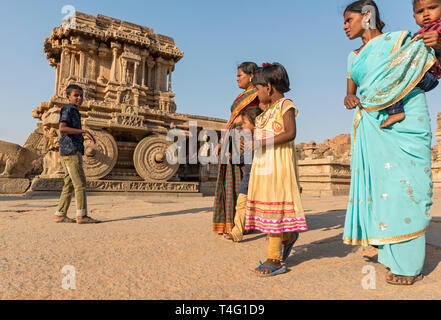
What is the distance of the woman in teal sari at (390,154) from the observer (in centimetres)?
142

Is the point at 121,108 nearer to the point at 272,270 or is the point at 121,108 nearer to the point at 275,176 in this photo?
the point at 275,176

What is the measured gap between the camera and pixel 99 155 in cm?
613

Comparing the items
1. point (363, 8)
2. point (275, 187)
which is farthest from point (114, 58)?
point (275, 187)

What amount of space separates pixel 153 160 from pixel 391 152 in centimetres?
573

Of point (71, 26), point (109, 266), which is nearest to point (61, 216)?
point (109, 266)

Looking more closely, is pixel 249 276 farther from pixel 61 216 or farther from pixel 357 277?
pixel 61 216

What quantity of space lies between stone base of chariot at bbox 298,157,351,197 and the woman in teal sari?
263 inches

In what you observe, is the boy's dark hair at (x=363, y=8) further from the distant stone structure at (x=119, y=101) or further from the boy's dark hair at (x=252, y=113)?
the distant stone structure at (x=119, y=101)

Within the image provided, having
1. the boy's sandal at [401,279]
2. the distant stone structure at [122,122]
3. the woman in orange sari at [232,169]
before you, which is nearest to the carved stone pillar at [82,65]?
the distant stone structure at [122,122]

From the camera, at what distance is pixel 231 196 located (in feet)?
8.48

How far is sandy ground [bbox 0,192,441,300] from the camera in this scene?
1.22 m

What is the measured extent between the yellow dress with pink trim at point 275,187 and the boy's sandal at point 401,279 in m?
0.45

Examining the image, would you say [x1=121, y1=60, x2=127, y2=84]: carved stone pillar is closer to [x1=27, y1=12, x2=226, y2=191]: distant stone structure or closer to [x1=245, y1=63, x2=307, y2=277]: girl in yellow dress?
[x1=27, y1=12, x2=226, y2=191]: distant stone structure

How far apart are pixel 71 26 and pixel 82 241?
7.92 metres
